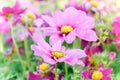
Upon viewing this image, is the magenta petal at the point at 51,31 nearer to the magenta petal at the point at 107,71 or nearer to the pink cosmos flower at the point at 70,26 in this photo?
the pink cosmos flower at the point at 70,26

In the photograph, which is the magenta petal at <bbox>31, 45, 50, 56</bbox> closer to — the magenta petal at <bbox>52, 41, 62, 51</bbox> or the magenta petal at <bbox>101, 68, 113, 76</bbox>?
the magenta petal at <bbox>52, 41, 62, 51</bbox>

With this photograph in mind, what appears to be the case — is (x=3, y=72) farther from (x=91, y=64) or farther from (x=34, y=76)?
(x=91, y=64)

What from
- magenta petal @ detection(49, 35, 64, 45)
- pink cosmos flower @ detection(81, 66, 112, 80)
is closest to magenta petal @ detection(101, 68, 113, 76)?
pink cosmos flower @ detection(81, 66, 112, 80)

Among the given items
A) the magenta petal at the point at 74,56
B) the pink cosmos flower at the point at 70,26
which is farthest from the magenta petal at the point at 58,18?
the magenta petal at the point at 74,56

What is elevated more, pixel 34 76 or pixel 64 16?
pixel 64 16

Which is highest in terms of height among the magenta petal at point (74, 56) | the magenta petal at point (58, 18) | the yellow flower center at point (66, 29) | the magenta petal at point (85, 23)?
the magenta petal at point (58, 18)

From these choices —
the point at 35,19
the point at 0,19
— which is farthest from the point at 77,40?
the point at 0,19
